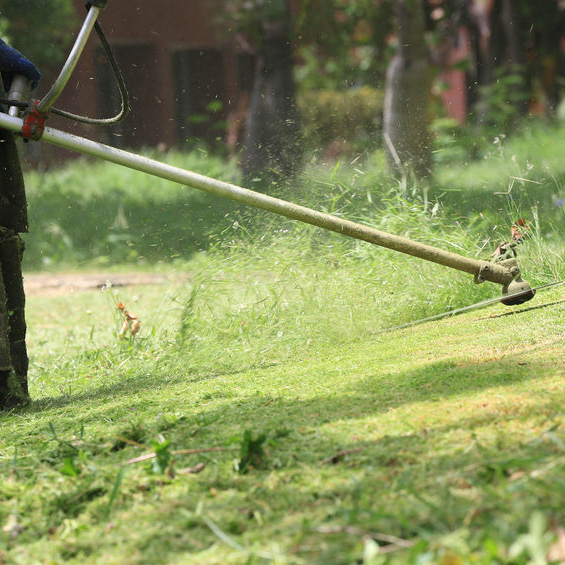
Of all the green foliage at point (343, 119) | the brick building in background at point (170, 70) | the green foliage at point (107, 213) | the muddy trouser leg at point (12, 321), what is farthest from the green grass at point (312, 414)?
the brick building in background at point (170, 70)

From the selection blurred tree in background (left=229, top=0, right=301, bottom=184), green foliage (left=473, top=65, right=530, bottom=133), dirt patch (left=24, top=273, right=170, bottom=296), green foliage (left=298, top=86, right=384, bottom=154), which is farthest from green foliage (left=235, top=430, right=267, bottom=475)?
green foliage (left=473, top=65, right=530, bottom=133)

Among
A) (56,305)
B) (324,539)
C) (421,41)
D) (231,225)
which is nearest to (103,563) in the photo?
(324,539)

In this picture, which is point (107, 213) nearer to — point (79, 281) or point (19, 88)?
point (79, 281)

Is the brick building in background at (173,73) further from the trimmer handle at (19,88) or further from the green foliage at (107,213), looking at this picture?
the trimmer handle at (19,88)

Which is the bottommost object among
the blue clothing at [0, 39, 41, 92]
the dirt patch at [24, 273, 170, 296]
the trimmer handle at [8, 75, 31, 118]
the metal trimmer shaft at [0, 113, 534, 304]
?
the dirt patch at [24, 273, 170, 296]

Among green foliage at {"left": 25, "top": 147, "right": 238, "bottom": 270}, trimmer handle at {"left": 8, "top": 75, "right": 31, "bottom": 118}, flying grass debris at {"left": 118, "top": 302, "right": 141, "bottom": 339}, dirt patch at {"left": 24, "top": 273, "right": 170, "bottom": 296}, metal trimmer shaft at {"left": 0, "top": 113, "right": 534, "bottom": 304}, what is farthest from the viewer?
green foliage at {"left": 25, "top": 147, "right": 238, "bottom": 270}

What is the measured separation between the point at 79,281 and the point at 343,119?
14.5 feet

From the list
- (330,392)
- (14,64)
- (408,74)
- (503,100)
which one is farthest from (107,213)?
(330,392)

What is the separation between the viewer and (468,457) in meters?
2.12

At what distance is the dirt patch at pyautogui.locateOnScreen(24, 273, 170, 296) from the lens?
28.9ft

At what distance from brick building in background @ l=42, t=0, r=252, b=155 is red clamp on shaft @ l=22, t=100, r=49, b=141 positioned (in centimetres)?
650

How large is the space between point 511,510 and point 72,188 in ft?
37.3

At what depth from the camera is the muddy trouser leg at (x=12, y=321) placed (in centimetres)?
365

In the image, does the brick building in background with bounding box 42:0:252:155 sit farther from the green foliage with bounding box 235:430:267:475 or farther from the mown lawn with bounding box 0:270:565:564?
the green foliage with bounding box 235:430:267:475
